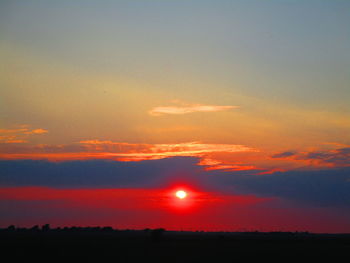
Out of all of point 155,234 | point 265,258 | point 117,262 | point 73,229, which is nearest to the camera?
point 117,262

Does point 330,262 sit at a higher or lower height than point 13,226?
lower

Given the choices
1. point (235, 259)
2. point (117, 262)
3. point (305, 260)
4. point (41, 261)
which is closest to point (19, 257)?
point (41, 261)

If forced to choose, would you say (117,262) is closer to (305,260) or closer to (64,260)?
(64,260)

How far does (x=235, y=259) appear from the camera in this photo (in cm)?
5047

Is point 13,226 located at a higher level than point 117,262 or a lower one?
higher

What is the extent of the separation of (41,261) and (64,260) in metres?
2.41

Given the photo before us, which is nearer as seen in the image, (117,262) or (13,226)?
(117,262)

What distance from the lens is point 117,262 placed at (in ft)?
148

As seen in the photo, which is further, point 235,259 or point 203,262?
point 235,259

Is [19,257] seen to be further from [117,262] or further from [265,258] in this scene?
[265,258]

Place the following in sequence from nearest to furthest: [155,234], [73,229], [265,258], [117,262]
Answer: [117,262]
[265,258]
[155,234]
[73,229]

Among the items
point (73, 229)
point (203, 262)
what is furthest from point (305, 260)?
point (73, 229)

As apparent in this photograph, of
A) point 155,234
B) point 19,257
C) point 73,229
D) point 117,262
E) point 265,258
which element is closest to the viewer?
point 117,262

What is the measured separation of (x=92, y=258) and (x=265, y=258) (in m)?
19.6
